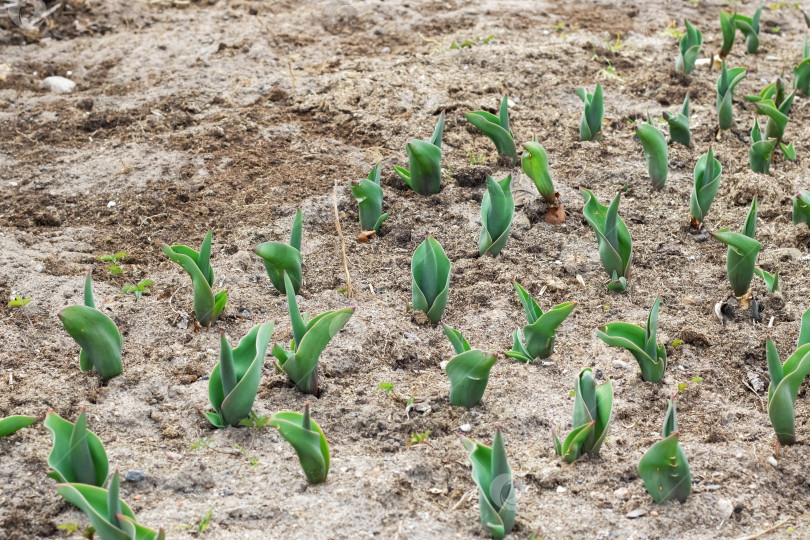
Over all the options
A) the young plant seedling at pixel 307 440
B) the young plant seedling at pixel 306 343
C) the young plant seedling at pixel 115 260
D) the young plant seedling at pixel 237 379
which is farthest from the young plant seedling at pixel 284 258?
the young plant seedling at pixel 307 440

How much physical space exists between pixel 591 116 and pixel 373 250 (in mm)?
1256

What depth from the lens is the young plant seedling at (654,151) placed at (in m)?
3.24

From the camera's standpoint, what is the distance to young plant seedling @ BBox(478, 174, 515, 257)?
9.58 ft

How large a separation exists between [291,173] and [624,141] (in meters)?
1.52

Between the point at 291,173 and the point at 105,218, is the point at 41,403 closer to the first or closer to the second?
the point at 105,218

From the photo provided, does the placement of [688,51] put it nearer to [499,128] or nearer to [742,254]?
[499,128]

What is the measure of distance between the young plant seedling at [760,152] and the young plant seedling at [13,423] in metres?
2.86

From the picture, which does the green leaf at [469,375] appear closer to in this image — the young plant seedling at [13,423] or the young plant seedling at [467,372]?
the young plant seedling at [467,372]

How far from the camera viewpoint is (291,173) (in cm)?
356

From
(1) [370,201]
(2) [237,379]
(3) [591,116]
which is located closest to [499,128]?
(3) [591,116]

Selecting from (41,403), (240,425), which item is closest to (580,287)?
(240,425)

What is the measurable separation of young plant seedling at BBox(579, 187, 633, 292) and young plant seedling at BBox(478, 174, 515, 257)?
0.26 m

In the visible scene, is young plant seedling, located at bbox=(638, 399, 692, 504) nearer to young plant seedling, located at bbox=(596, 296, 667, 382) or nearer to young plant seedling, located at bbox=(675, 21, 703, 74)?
young plant seedling, located at bbox=(596, 296, 667, 382)

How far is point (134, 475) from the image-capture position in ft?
6.81
